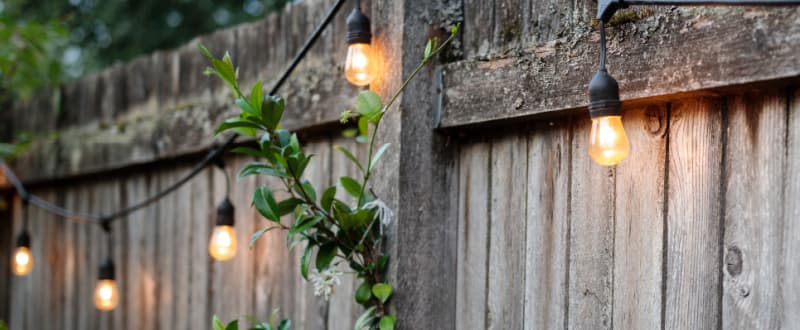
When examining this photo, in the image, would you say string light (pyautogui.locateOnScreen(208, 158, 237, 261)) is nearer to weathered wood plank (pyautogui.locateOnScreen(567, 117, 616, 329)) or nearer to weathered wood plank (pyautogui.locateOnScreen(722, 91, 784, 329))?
weathered wood plank (pyautogui.locateOnScreen(567, 117, 616, 329))

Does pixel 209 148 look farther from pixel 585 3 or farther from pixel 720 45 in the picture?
pixel 720 45

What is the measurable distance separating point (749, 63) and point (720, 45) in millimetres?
71

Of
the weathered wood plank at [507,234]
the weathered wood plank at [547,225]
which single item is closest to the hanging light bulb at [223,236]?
the weathered wood plank at [507,234]

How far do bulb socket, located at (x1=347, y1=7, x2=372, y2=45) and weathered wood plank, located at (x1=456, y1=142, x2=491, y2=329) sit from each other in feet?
1.27

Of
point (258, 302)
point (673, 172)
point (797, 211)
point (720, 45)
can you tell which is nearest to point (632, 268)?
point (673, 172)

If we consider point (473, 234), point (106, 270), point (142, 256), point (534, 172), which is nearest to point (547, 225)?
point (534, 172)

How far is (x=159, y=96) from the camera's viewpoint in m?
3.51

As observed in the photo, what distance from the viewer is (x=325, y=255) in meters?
2.16

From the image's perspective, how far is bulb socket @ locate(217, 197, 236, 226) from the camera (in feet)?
8.81

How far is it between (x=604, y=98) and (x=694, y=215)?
12.0 inches

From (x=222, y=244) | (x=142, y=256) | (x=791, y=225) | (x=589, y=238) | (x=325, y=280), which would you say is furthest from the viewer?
(x=142, y=256)

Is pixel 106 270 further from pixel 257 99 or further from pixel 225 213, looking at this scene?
pixel 257 99

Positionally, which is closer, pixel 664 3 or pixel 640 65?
pixel 664 3

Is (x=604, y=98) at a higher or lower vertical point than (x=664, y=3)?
lower
